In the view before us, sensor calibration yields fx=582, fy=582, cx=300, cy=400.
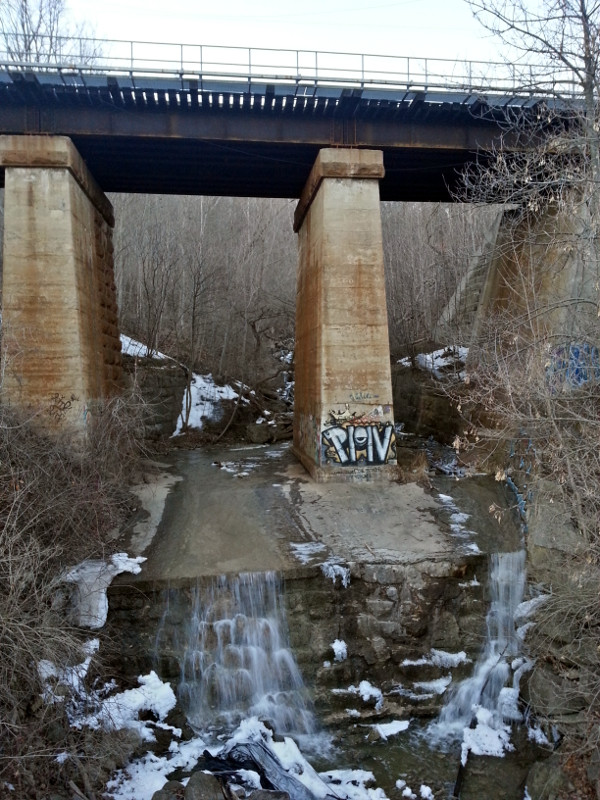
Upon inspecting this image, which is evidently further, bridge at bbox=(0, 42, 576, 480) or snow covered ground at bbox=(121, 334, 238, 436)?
snow covered ground at bbox=(121, 334, 238, 436)

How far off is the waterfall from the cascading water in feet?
6.63

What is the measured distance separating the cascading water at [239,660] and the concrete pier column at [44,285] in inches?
207

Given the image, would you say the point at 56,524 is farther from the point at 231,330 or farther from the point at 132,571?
the point at 231,330

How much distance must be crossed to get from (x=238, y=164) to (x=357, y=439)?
7381 millimetres

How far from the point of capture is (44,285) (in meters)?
11.8

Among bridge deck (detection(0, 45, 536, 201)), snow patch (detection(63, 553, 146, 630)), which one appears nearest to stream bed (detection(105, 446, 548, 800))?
snow patch (detection(63, 553, 146, 630))

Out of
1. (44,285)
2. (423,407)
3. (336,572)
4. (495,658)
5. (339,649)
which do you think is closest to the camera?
(339,649)

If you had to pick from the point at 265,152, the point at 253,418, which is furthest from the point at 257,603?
the point at 253,418

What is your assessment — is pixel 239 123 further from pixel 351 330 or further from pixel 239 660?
pixel 239 660

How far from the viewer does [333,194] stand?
41.7ft

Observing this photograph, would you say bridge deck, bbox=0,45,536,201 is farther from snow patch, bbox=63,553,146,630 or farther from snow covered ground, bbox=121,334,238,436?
snow patch, bbox=63,553,146,630

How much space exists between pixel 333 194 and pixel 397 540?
750 cm

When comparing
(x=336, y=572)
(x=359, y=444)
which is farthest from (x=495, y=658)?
(x=359, y=444)

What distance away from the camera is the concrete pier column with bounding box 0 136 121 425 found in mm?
11594
